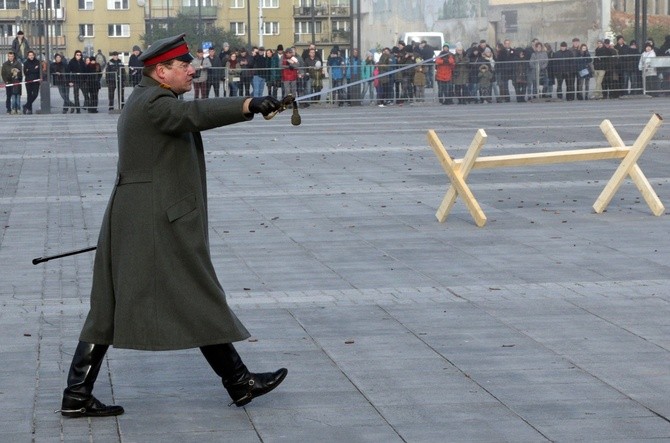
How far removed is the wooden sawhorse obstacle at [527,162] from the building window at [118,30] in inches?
4142

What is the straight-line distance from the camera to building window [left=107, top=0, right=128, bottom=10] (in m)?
116

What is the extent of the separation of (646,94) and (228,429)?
3252cm

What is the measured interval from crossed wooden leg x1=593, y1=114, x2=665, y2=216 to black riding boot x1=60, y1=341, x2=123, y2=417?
769 centimetres

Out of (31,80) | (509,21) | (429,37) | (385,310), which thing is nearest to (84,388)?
(385,310)

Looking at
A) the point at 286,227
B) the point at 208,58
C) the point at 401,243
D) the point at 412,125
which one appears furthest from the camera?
the point at 208,58

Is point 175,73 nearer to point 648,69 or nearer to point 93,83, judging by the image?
point 93,83

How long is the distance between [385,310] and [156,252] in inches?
108

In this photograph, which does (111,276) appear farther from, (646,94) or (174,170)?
(646,94)

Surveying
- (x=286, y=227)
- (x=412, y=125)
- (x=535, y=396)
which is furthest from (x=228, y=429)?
(x=412, y=125)

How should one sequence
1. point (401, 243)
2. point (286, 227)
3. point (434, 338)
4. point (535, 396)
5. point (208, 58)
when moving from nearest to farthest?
point (535, 396), point (434, 338), point (401, 243), point (286, 227), point (208, 58)

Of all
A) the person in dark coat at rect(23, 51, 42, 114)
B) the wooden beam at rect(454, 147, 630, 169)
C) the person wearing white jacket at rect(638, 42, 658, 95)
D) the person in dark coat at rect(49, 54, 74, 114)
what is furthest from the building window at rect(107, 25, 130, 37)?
the wooden beam at rect(454, 147, 630, 169)

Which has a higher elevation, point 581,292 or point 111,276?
point 111,276

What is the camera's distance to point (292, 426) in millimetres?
5805

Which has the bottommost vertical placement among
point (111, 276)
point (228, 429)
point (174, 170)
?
point (228, 429)
